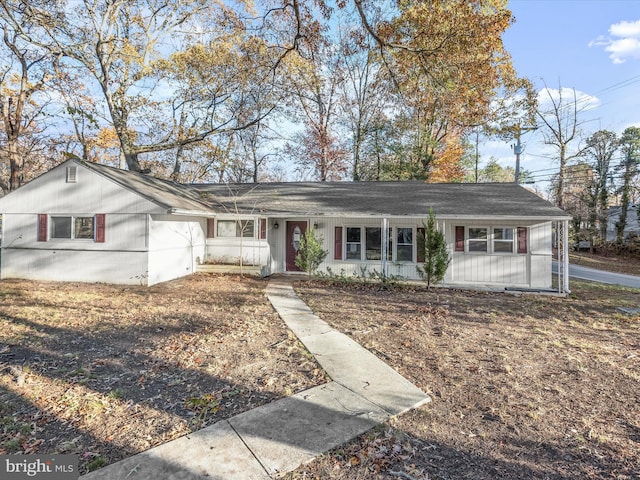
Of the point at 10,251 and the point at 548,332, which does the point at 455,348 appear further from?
the point at 10,251

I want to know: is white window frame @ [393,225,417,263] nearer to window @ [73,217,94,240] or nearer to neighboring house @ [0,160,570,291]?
neighboring house @ [0,160,570,291]

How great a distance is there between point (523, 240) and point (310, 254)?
24.1 ft

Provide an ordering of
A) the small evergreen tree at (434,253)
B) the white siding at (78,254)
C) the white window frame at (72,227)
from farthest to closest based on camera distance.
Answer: the white window frame at (72,227), the white siding at (78,254), the small evergreen tree at (434,253)

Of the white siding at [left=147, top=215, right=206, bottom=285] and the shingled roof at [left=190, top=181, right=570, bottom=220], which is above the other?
the shingled roof at [left=190, top=181, right=570, bottom=220]

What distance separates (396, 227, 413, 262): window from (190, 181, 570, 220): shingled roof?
3.18ft

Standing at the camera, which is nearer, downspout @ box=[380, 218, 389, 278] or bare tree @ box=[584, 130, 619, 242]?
downspout @ box=[380, 218, 389, 278]

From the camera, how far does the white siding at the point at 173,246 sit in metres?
10.8

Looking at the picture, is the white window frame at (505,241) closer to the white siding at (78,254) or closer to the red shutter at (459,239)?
the red shutter at (459,239)

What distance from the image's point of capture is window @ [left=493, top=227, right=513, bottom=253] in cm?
1120

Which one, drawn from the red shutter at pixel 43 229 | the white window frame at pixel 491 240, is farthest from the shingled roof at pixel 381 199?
the red shutter at pixel 43 229

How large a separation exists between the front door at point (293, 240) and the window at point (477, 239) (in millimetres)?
6272

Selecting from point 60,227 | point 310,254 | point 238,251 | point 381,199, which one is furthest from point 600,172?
point 60,227

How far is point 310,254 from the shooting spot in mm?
11625

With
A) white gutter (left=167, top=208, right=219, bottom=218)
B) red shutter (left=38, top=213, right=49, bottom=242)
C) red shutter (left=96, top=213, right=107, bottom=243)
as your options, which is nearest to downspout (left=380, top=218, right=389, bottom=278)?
white gutter (left=167, top=208, right=219, bottom=218)
